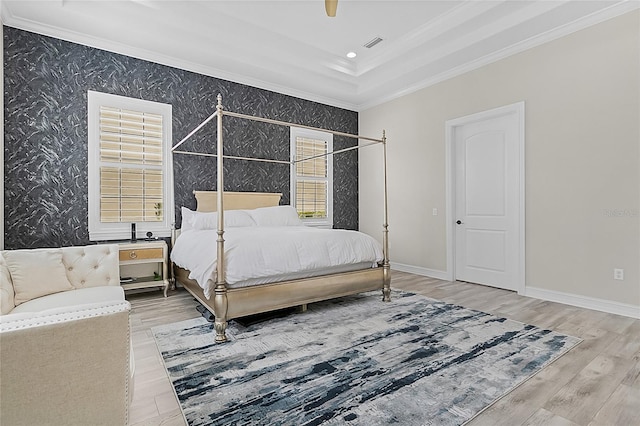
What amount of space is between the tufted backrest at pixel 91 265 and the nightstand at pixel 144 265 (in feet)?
2.57

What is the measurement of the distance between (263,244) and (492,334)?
2.10m

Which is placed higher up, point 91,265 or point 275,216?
point 275,216

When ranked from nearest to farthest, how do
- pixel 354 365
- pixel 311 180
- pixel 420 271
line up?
pixel 354 365 < pixel 420 271 < pixel 311 180

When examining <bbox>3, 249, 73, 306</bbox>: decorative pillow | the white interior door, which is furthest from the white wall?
<bbox>3, 249, 73, 306</bbox>: decorative pillow

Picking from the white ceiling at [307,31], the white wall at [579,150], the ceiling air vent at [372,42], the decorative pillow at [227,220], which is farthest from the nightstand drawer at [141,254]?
the white wall at [579,150]

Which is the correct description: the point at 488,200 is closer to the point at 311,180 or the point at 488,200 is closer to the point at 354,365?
the point at 311,180

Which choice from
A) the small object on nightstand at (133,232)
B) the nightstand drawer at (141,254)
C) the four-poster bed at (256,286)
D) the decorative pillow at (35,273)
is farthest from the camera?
the small object on nightstand at (133,232)

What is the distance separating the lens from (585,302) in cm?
353

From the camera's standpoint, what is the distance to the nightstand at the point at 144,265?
378 cm

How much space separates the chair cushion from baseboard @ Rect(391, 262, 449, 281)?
4.18 m

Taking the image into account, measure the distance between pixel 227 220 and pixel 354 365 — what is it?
109 inches

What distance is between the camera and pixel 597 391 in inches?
75.3

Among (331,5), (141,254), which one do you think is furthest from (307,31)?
(141,254)

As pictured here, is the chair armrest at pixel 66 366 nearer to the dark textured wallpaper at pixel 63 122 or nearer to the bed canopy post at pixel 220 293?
the bed canopy post at pixel 220 293
